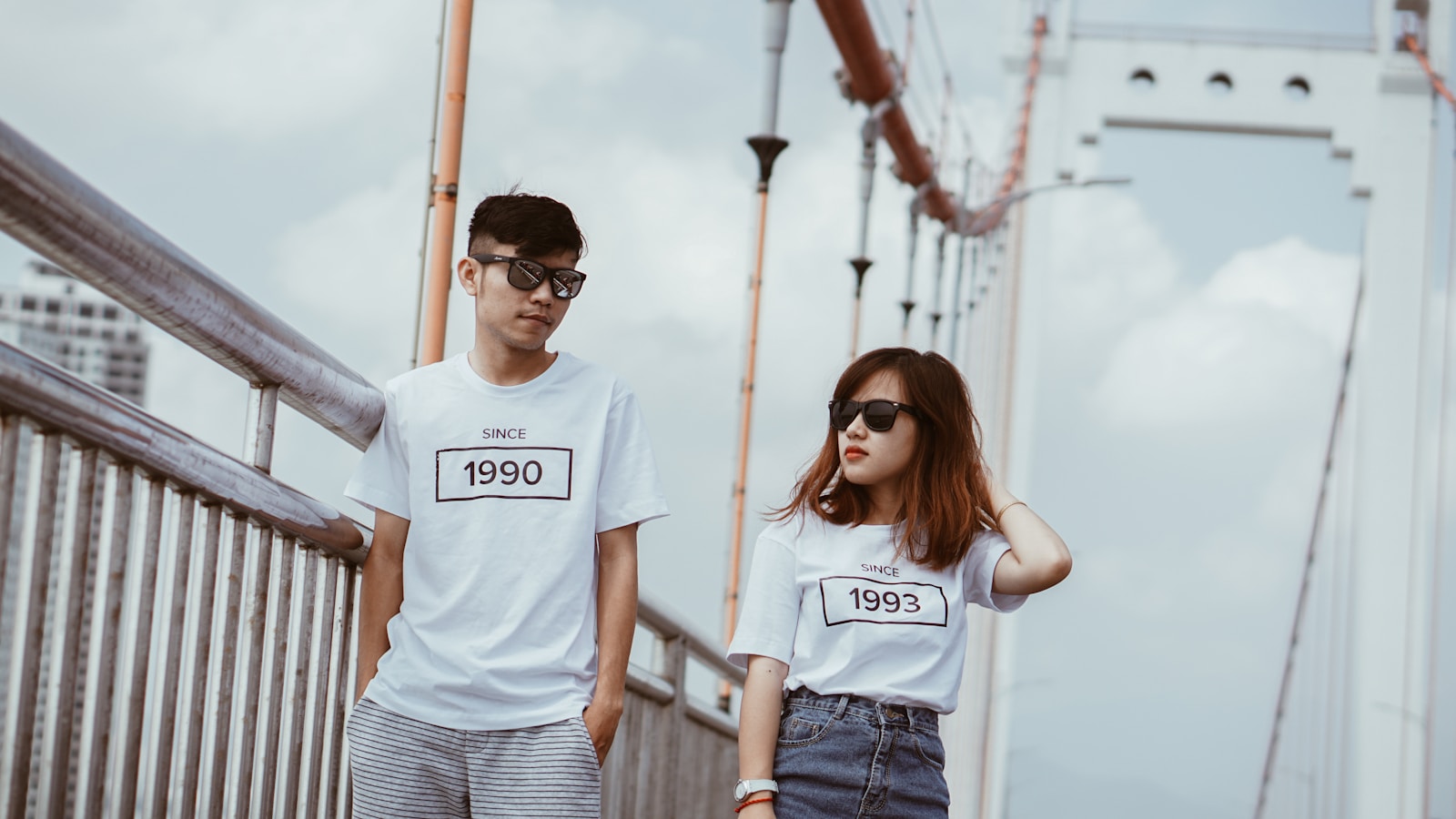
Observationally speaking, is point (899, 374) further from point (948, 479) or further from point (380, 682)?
point (380, 682)

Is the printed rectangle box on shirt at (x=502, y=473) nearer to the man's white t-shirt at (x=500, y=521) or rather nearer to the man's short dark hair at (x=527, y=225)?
the man's white t-shirt at (x=500, y=521)

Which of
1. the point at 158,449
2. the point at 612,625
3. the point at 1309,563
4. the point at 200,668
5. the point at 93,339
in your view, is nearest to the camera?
the point at 158,449

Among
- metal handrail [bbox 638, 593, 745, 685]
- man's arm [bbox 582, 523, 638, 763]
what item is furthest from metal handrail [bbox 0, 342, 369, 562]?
metal handrail [bbox 638, 593, 745, 685]

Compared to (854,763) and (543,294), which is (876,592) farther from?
(543,294)

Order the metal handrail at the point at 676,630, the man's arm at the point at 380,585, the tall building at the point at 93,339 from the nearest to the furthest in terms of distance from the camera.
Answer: the man's arm at the point at 380,585 < the metal handrail at the point at 676,630 < the tall building at the point at 93,339

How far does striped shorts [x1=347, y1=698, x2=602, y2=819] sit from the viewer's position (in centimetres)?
159

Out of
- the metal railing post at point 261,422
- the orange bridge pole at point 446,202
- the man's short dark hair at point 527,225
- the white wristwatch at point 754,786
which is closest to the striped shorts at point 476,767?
the white wristwatch at point 754,786

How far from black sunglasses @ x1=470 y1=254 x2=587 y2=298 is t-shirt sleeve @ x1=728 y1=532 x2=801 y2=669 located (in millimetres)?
366

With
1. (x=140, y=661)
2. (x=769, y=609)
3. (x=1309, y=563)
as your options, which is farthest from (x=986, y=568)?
(x=1309, y=563)

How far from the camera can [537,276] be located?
1.70 meters

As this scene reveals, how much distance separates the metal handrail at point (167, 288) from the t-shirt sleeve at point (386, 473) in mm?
18

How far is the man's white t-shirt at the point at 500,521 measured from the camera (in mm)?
1598

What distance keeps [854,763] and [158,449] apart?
78 cm

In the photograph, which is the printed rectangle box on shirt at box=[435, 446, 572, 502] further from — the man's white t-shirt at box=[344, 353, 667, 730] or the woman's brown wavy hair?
the woman's brown wavy hair
